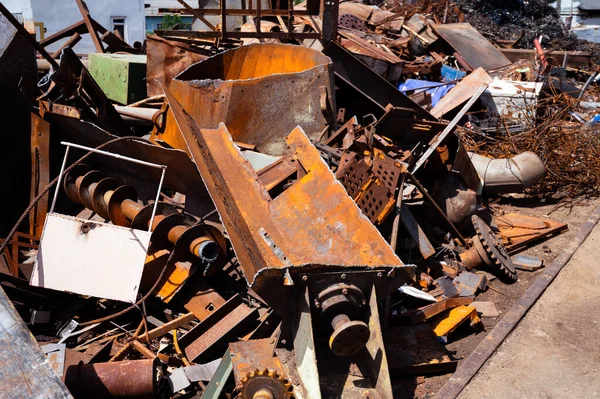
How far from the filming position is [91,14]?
24.8 metres

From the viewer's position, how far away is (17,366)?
2736 mm

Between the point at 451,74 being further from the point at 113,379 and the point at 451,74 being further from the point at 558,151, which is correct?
the point at 113,379

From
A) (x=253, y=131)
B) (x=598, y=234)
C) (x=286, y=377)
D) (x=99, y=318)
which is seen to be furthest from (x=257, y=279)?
(x=598, y=234)

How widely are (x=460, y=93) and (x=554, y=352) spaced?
4.03 metres

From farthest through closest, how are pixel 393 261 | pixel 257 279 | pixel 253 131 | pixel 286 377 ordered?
1. pixel 253 131
2. pixel 393 261
3. pixel 286 377
4. pixel 257 279

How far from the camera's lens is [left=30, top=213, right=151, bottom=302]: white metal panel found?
4203mm

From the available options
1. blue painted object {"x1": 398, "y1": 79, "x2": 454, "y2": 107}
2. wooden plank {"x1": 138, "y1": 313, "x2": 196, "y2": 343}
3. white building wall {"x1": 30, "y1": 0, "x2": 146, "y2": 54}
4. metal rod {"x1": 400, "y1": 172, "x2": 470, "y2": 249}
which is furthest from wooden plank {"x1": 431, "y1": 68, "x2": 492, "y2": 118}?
white building wall {"x1": 30, "y1": 0, "x2": 146, "y2": 54}

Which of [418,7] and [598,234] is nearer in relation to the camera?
[598,234]

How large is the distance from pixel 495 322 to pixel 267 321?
194cm

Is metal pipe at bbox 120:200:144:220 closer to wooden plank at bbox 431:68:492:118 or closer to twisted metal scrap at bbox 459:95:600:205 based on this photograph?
wooden plank at bbox 431:68:492:118

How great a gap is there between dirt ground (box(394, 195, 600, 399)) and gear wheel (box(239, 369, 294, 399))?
36.0 inches

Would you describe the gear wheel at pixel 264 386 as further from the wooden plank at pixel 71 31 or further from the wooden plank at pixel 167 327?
the wooden plank at pixel 71 31

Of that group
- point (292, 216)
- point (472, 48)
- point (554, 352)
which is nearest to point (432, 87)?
point (472, 48)

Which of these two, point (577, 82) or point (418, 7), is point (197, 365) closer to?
point (577, 82)
